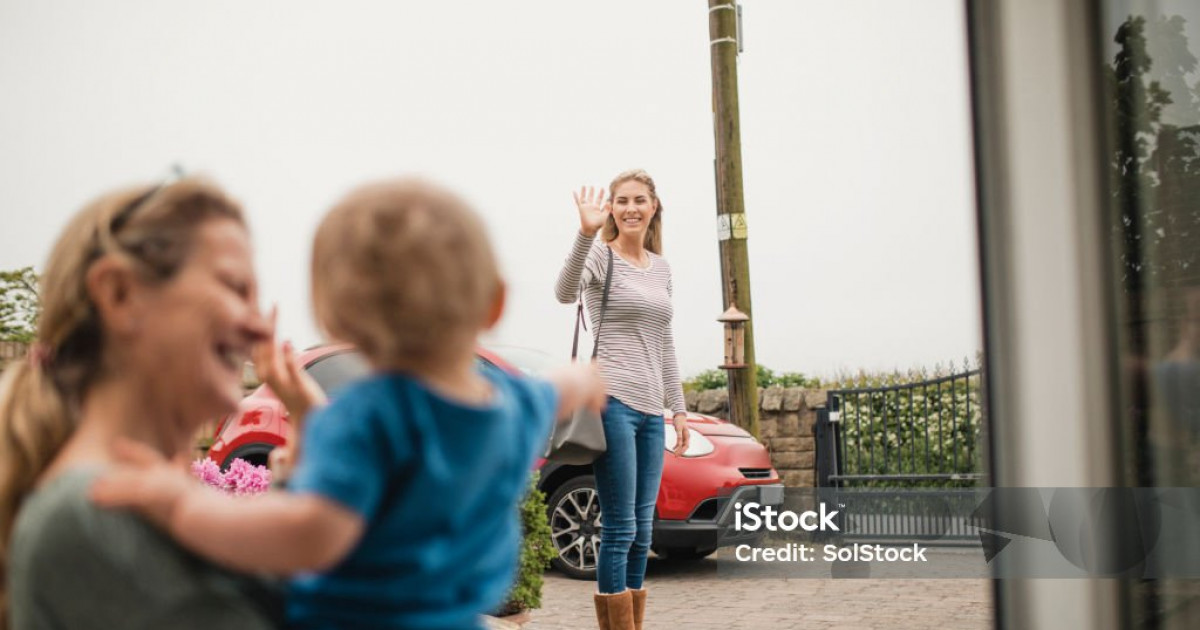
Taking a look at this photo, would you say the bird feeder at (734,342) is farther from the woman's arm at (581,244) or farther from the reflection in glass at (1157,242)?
the reflection in glass at (1157,242)

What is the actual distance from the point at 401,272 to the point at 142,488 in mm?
299

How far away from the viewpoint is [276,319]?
1.30 meters

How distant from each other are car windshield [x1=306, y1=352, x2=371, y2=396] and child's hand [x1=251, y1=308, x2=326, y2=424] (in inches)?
166

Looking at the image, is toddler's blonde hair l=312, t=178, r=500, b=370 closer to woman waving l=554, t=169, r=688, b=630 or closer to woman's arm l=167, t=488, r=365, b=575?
woman's arm l=167, t=488, r=365, b=575

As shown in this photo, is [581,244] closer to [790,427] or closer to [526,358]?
[526,358]

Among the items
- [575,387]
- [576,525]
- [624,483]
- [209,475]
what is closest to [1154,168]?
[575,387]

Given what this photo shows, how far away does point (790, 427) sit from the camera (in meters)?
10.5

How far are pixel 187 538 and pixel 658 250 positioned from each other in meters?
3.83

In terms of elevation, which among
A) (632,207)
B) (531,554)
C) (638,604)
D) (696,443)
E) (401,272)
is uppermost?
(632,207)

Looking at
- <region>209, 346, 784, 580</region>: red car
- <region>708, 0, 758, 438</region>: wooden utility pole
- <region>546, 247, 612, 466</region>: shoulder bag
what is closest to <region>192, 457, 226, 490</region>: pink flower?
<region>546, 247, 612, 466</region>: shoulder bag

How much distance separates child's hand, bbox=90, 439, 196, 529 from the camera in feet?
3.18

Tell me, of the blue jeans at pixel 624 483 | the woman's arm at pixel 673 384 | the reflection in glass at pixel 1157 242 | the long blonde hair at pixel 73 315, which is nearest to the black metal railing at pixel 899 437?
the woman's arm at pixel 673 384

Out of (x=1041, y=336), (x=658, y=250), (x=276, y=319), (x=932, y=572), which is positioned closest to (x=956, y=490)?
(x=932, y=572)

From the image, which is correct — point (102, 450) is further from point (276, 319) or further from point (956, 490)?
point (956, 490)
